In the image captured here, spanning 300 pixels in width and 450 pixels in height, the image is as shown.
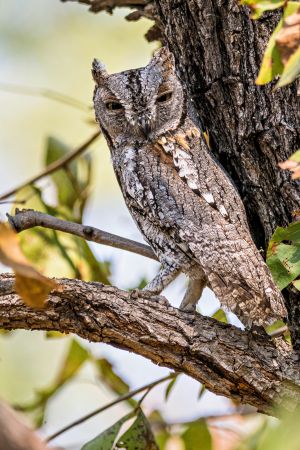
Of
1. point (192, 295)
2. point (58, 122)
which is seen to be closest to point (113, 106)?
point (192, 295)

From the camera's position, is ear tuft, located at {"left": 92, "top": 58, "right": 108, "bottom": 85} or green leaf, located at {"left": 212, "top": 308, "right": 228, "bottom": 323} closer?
green leaf, located at {"left": 212, "top": 308, "right": 228, "bottom": 323}

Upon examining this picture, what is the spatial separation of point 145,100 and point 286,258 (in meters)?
1.02

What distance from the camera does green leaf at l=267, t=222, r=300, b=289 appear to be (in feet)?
7.27

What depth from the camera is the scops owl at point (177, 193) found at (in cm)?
233

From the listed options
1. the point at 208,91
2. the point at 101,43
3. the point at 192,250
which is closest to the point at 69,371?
the point at 192,250

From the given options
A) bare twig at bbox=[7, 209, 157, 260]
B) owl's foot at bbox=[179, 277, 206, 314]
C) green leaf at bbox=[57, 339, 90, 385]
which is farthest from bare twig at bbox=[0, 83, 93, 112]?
green leaf at bbox=[57, 339, 90, 385]

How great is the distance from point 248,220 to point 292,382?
62 centimetres

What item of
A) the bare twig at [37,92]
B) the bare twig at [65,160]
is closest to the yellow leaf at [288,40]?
the bare twig at [37,92]

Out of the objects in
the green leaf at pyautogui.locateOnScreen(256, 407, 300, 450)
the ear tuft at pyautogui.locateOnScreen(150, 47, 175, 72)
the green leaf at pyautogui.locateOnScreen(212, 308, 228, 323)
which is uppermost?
the ear tuft at pyautogui.locateOnScreen(150, 47, 175, 72)

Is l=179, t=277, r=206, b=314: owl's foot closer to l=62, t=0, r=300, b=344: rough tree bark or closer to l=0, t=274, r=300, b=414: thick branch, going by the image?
l=62, t=0, r=300, b=344: rough tree bark

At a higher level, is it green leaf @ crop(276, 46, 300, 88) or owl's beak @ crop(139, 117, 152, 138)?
owl's beak @ crop(139, 117, 152, 138)

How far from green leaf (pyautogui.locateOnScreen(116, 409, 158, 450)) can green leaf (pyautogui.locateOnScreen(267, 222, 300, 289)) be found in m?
1.01

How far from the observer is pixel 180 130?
2820 millimetres

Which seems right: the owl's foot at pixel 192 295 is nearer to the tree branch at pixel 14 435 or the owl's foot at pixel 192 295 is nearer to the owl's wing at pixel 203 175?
the owl's wing at pixel 203 175
